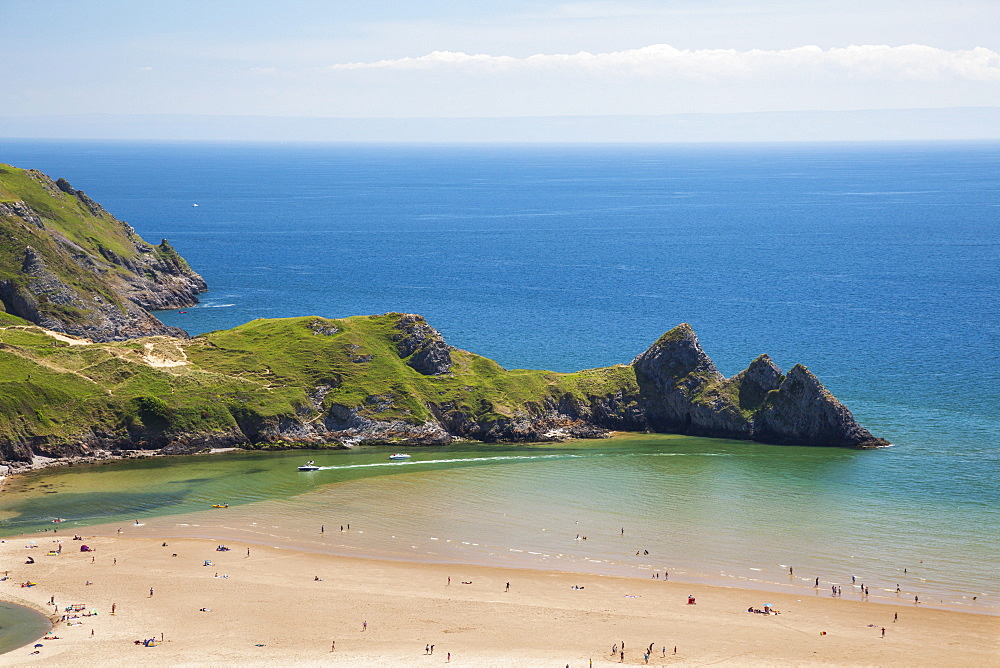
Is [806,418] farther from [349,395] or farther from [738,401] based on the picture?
[349,395]

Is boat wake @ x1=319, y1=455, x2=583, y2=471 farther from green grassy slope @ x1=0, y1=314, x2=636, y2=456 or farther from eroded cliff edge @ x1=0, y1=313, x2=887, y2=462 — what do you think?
green grassy slope @ x1=0, y1=314, x2=636, y2=456

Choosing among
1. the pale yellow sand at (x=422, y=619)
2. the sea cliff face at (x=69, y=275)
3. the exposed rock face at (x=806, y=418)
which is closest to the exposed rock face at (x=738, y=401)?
the exposed rock face at (x=806, y=418)

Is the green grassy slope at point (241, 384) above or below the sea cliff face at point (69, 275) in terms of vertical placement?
below

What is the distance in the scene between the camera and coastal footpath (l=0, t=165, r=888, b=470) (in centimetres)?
10494

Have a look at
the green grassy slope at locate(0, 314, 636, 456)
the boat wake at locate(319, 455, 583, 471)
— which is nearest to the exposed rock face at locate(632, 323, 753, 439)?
the green grassy slope at locate(0, 314, 636, 456)

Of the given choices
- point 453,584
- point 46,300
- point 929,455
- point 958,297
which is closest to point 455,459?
point 453,584

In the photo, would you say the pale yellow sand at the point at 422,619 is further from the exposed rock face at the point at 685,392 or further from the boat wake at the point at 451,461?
the exposed rock face at the point at 685,392

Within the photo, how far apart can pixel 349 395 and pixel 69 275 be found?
249ft

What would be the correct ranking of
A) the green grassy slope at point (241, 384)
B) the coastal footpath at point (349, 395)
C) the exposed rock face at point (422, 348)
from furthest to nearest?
1. the exposed rock face at point (422, 348)
2. the coastal footpath at point (349, 395)
3. the green grassy slope at point (241, 384)

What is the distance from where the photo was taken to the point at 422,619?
68812mm

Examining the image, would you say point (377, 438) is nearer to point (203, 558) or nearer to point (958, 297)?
point (203, 558)

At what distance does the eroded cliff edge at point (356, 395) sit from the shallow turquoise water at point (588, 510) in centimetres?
340

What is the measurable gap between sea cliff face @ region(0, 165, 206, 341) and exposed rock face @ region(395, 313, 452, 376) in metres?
54.3

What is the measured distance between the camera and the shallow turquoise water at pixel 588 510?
78.6 m
